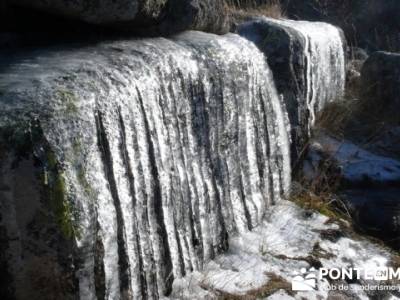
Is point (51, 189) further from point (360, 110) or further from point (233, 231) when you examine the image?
point (360, 110)

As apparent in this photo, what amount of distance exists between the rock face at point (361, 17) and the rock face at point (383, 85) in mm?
3484

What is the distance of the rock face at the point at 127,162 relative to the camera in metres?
2.41

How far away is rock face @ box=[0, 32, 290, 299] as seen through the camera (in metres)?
2.41

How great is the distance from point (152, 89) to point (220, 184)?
3.28ft

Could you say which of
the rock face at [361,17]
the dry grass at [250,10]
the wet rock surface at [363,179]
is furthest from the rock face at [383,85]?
the rock face at [361,17]

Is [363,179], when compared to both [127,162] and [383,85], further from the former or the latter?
[127,162]

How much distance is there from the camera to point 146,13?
3.82 meters

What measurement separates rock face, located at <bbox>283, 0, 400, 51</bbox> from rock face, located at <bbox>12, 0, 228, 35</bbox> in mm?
6245

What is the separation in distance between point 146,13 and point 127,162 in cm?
124

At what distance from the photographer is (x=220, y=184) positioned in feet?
13.4

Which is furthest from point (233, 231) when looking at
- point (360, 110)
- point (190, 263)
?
point (360, 110)

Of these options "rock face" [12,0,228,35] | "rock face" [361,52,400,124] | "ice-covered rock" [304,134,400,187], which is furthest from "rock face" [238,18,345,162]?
"rock face" [361,52,400,124]

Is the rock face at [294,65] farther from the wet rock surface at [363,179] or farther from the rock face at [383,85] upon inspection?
the rock face at [383,85]

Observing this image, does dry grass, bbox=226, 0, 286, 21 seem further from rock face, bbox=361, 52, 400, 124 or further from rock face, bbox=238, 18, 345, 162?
rock face, bbox=361, 52, 400, 124
